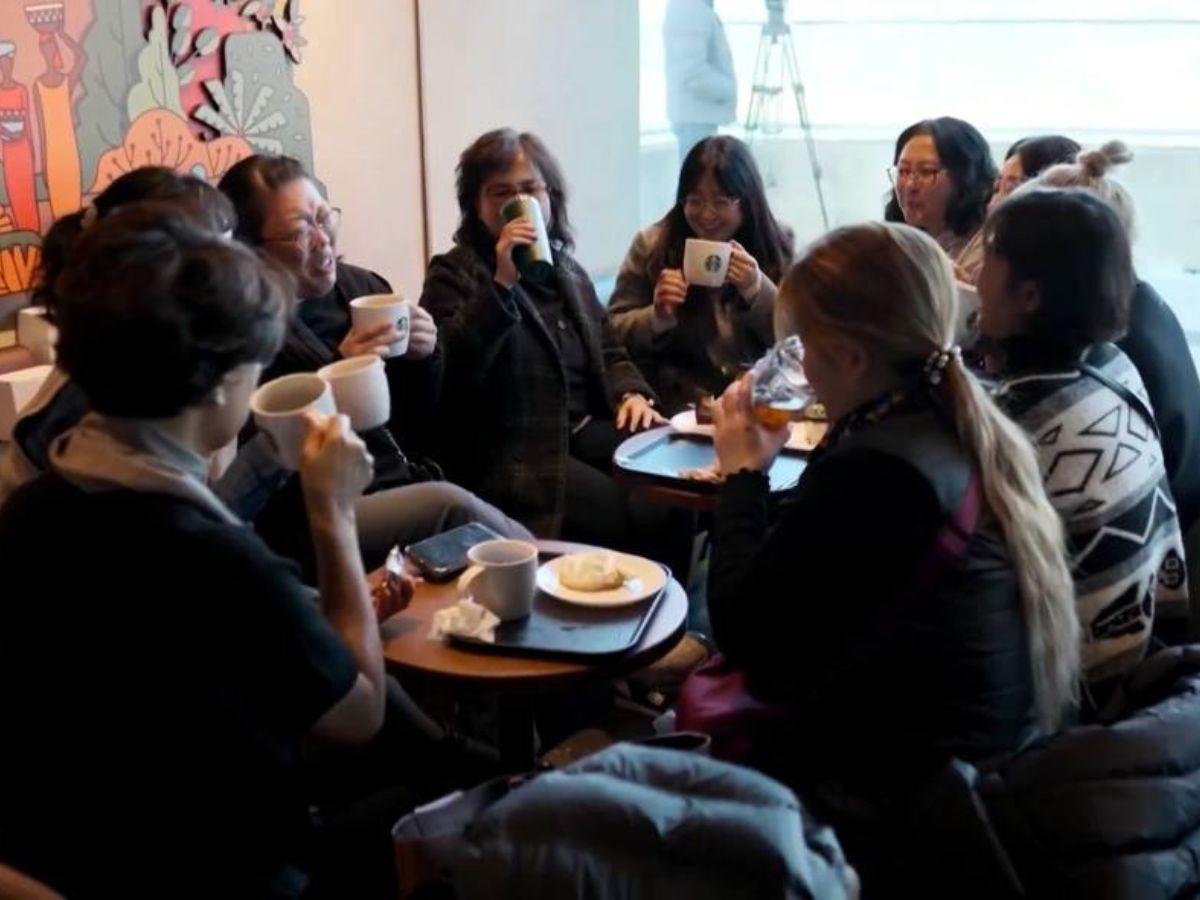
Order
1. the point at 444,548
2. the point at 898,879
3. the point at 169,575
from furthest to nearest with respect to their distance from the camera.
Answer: the point at 444,548
the point at 898,879
the point at 169,575

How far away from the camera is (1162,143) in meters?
4.22

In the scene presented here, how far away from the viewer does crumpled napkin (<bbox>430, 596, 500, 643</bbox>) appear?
1.72m

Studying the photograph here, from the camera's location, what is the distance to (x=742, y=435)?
5.58 ft

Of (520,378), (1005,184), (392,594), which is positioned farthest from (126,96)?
(1005,184)

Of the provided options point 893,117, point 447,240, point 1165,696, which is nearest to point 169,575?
point 1165,696

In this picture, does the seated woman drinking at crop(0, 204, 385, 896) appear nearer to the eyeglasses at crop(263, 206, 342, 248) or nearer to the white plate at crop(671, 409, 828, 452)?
the eyeglasses at crop(263, 206, 342, 248)

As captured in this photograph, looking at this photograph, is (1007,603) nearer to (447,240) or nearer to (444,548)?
(444,548)

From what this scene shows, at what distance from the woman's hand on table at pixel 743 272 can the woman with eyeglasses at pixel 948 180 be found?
373 mm

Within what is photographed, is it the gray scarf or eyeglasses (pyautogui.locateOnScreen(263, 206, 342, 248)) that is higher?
eyeglasses (pyautogui.locateOnScreen(263, 206, 342, 248))

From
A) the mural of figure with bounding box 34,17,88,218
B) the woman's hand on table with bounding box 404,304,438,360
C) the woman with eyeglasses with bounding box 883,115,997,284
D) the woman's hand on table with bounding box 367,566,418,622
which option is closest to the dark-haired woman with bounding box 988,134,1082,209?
the woman with eyeglasses with bounding box 883,115,997,284

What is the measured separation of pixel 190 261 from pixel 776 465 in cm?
136

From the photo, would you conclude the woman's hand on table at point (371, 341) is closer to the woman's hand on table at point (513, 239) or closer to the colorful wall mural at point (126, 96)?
the woman's hand on table at point (513, 239)

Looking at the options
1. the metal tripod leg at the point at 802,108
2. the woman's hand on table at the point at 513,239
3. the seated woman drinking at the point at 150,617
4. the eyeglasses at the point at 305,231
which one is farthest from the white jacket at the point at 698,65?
the seated woman drinking at the point at 150,617

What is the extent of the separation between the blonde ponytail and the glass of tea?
19 centimetres
